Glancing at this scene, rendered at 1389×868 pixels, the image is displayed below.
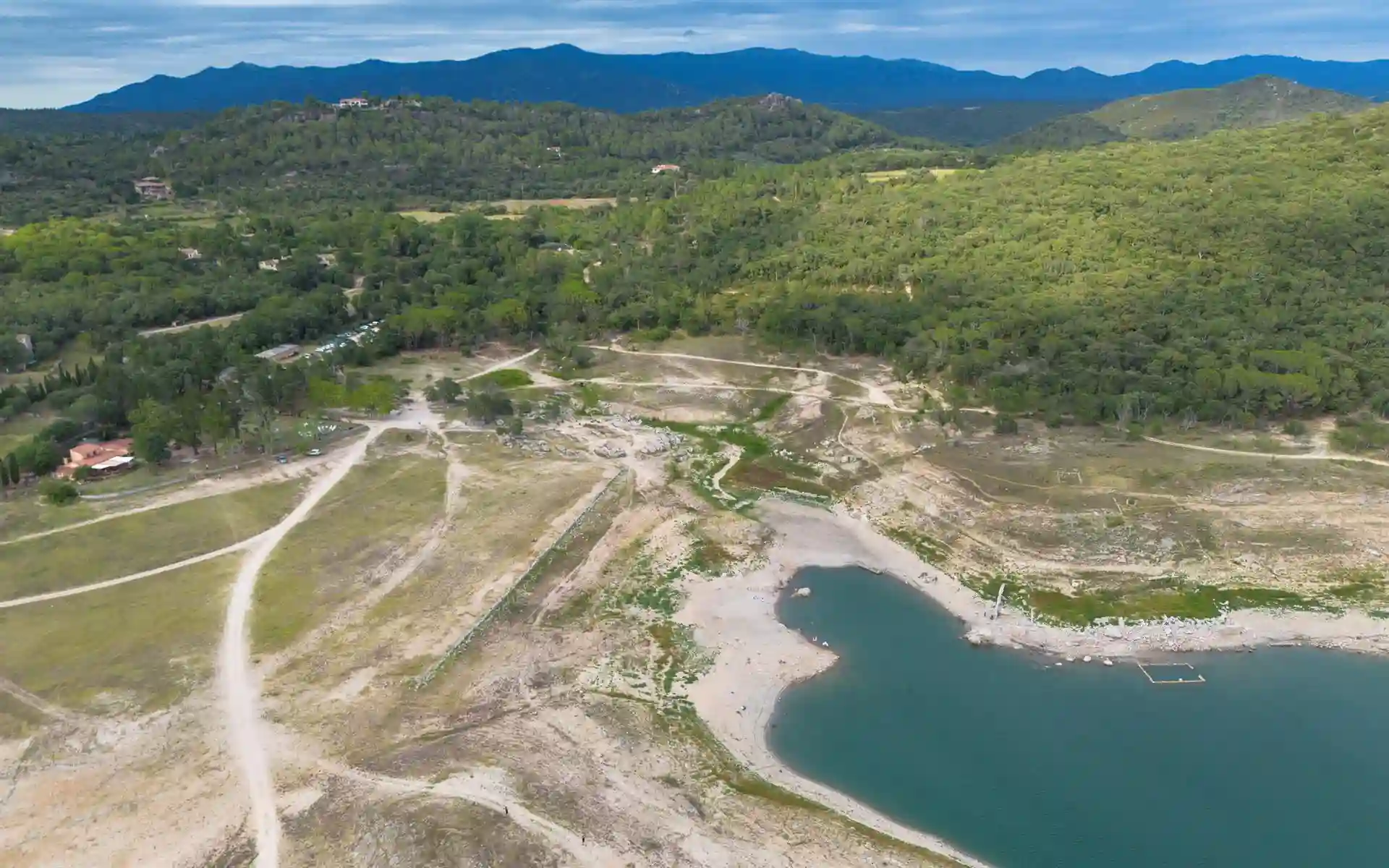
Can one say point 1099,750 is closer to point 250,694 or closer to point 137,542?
point 250,694

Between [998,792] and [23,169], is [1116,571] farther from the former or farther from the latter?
[23,169]

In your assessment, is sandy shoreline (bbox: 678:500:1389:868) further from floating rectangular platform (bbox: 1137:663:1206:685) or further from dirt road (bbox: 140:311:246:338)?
dirt road (bbox: 140:311:246:338)

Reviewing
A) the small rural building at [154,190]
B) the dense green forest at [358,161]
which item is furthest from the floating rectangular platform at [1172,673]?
the small rural building at [154,190]

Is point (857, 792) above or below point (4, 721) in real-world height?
below

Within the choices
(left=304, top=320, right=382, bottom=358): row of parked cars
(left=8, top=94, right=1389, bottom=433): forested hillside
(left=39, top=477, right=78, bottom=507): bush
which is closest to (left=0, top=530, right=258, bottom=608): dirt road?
(left=39, top=477, right=78, bottom=507): bush

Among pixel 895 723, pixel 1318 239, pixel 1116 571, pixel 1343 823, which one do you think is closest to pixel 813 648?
pixel 895 723
